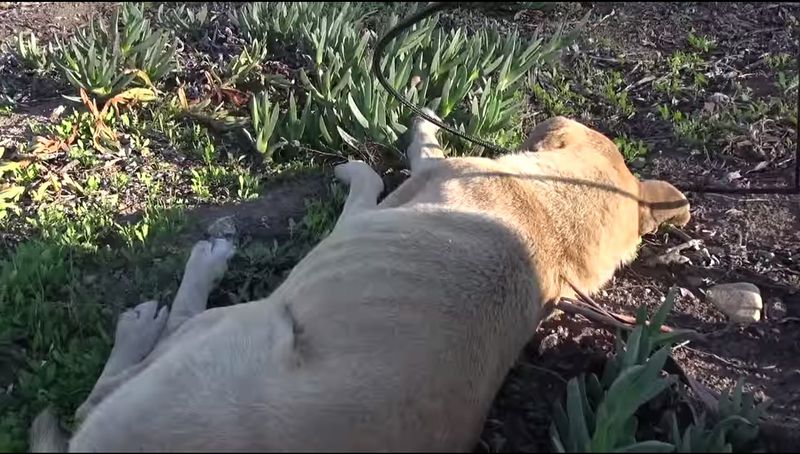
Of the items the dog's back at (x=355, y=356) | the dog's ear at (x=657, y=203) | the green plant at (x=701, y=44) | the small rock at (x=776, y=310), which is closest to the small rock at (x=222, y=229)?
the dog's back at (x=355, y=356)

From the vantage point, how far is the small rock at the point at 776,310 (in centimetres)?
385

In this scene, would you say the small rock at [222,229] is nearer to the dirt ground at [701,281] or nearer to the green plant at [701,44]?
the dirt ground at [701,281]

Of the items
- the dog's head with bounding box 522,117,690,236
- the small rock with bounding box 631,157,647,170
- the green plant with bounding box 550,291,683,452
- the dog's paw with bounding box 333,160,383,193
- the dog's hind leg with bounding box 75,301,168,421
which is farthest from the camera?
the small rock with bounding box 631,157,647,170

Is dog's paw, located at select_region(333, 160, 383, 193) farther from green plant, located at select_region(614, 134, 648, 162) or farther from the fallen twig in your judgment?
green plant, located at select_region(614, 134, 648, 162)

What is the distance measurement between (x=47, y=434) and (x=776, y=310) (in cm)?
311

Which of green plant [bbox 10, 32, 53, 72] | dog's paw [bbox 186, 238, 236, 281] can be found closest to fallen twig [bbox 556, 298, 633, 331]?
dog's paw [bbox 186, 238, 236, 281]

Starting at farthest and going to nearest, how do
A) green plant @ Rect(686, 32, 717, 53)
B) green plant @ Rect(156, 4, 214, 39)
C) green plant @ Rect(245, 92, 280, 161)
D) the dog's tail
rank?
green plant @ Rect(686, 32, 717, 53) → green plant @ Rect(156, 4, 214, 39) → green plant @ Rect(245, 92, 280, 161) → the dog's tail

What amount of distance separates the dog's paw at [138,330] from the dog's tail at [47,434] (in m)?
0.35

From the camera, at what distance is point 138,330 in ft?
10.7

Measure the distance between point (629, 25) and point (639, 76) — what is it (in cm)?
79

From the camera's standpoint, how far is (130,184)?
14.0ft

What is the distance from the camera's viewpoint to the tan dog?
2420 millimetres

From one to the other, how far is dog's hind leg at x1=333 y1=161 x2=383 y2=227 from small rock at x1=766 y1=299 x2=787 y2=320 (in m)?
1.88

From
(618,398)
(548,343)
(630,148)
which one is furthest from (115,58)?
(618,398)
